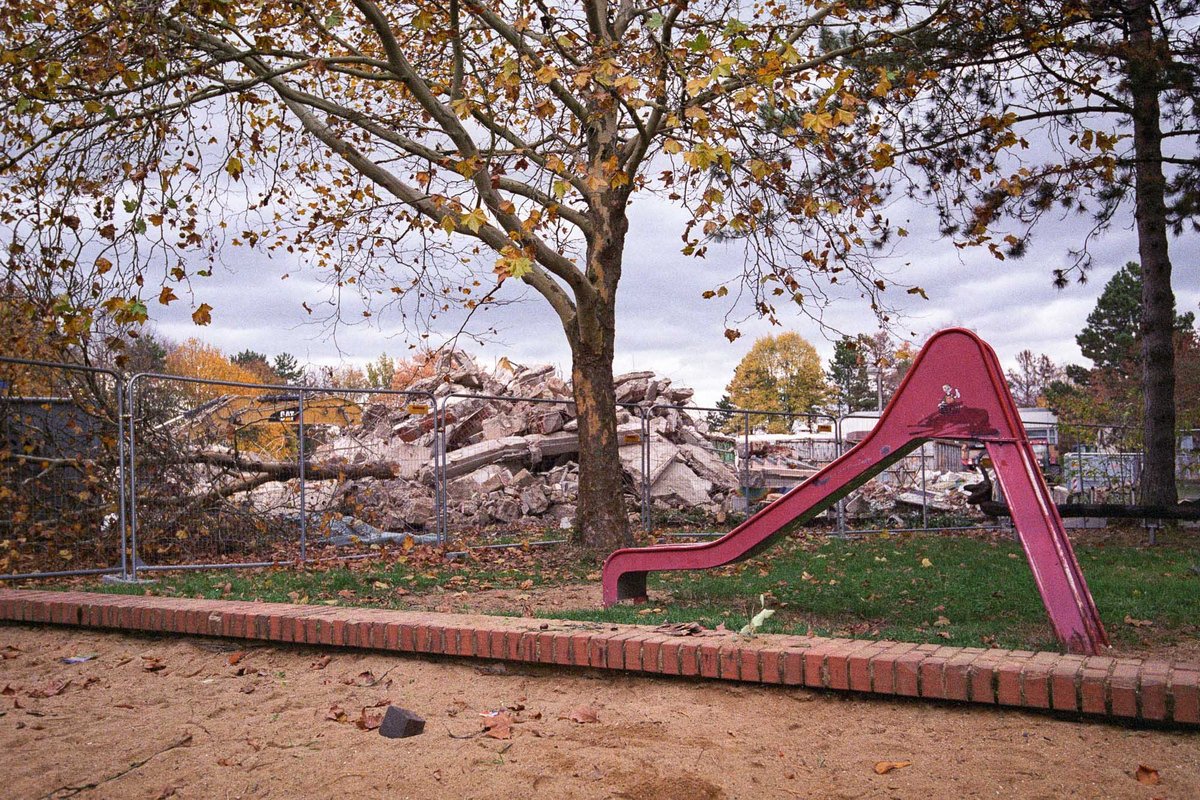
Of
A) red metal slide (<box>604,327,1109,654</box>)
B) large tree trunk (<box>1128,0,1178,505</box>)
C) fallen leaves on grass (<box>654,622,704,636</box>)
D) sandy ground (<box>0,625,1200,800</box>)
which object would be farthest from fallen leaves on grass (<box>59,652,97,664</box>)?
large tree trunk (<box>1128,0,1178,505</box>)

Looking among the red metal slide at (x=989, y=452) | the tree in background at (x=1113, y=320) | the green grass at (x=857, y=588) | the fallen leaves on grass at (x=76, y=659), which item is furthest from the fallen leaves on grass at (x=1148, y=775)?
the tree in background at (x=1113, y=320)

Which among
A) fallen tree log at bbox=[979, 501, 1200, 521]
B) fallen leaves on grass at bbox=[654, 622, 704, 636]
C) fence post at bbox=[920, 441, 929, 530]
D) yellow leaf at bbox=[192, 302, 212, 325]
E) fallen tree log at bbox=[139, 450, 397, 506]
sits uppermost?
yellow leaf at bbox=[192, 302, 212, 325]

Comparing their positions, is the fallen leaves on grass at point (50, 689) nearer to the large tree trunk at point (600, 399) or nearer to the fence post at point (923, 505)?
the large tree trunk at point (600, 399)

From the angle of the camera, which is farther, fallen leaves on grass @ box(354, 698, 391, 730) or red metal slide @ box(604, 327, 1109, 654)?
red metal slide @ box(604, 327, 1109, 654)

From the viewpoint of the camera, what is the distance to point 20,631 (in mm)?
6949

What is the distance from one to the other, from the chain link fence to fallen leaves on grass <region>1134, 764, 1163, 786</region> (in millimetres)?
2731

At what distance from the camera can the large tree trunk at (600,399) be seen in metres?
11.3

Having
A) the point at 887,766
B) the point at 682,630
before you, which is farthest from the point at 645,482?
the point at 887,766

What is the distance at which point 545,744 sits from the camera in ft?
13.9

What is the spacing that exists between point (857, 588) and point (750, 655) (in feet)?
13.6

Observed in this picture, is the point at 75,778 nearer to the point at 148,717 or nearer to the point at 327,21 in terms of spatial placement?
the point at 148,717

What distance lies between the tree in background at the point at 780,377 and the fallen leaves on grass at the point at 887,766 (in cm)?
6280

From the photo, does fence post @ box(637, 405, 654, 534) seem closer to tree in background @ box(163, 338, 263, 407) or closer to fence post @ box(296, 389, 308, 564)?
fence post @ box(296, 389, 308, 564)

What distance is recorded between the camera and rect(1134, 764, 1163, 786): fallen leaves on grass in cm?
361
